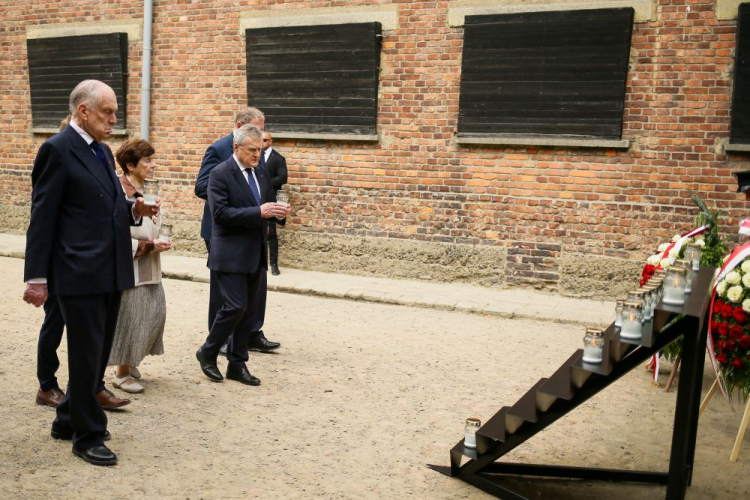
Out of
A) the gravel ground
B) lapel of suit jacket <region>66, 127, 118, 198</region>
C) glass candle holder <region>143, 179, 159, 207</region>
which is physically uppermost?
lapel of suit jacket <region>66, 127, 118, 198</region>

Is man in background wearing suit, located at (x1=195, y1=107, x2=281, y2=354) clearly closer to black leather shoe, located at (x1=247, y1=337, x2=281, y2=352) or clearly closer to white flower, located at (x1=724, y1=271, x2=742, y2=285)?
black leather shoe, located at (x1=247, y1=337, x2=281, y2=352)

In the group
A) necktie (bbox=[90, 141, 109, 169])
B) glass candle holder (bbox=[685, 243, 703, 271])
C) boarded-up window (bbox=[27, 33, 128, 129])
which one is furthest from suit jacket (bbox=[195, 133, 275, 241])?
boarded-up window (bbox=[27, 33, 128, 129])

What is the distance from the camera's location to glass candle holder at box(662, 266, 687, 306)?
3.63m

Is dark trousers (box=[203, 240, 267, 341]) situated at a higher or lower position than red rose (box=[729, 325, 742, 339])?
lower

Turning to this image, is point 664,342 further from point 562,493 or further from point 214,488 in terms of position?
point 214,488

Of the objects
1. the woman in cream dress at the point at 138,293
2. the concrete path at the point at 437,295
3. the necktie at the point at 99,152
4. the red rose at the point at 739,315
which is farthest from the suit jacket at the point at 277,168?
the red rose at the point at 739,315

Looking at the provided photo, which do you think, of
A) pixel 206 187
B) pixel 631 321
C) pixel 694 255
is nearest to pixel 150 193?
pixel 206 187

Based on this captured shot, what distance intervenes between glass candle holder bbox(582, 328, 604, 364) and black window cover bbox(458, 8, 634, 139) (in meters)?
6.00

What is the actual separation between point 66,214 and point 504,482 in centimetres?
272

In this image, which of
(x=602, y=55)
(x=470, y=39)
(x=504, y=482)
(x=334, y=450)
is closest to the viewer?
(x=504, y=482)

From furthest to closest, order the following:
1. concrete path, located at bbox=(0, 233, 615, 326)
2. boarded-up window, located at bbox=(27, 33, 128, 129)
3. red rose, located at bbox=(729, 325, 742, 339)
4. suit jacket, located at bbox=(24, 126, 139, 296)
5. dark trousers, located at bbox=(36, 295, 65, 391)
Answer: boarded-up window, located at bbox=(27, 33, 128, 129), concrete path, located at bbox=(0, 233, 615, 326), dark trousers, located at bbox=(36, 295, 65, 391), red rose, located at bbox=(729, 325, 742, 339), suit jacket, located at bbox=(24, 126, 139, 296)

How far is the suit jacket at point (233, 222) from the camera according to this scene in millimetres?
5680

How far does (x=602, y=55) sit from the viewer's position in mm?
9008

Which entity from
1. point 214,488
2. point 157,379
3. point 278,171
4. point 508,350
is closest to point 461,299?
point 508,350
